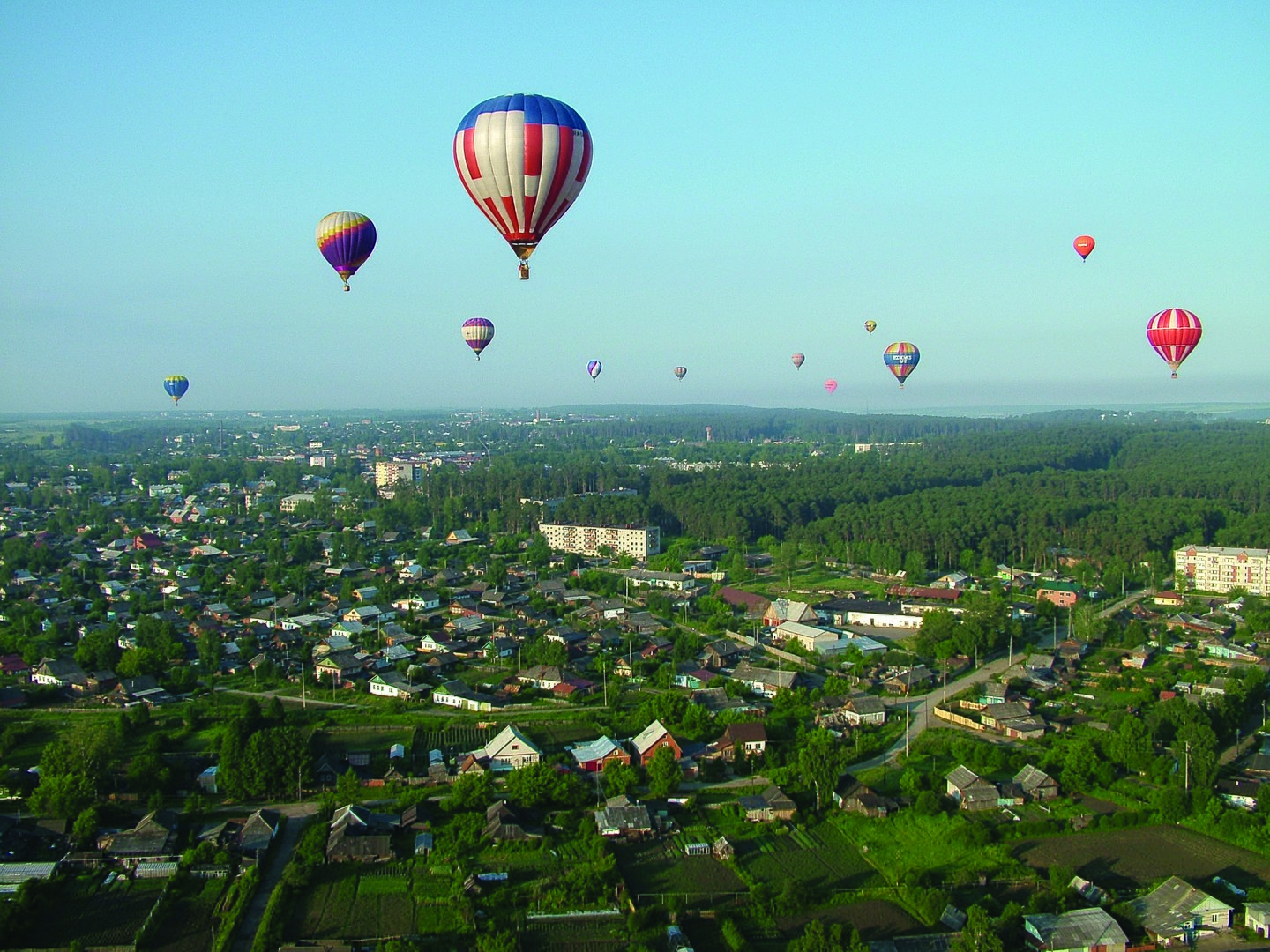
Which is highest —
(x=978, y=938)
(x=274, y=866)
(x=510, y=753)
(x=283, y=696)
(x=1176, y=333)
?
(x=1176, y=333)

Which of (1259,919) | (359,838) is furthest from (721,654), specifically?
(1259,919)

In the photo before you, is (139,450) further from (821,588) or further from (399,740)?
(399,740)

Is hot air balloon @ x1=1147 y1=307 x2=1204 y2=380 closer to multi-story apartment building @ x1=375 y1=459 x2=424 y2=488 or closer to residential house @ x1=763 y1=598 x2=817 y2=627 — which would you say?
residential house @ x1=763 y1=598 x2=817 y2=627

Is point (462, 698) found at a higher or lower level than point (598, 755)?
lower

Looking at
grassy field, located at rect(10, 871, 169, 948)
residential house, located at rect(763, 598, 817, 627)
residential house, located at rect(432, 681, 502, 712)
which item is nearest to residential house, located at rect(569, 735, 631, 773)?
residential house, located at rect(432, 681, 502, 712)

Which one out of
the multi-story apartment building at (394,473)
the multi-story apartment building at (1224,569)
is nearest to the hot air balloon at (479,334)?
the multi-story apartment building at (1224,569)

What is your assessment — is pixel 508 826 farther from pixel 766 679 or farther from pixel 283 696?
pixel 283 696

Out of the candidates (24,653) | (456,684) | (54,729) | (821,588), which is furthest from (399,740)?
(821,588)
